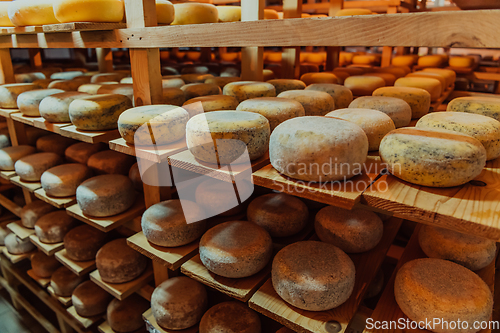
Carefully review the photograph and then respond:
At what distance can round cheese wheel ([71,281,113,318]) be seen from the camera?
90.7 inches

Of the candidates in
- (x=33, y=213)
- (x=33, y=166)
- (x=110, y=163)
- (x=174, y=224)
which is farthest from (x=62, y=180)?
(x=174, y=224)

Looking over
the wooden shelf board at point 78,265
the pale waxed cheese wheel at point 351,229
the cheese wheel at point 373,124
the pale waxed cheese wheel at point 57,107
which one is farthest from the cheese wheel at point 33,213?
the cheese wheel at point 373,124

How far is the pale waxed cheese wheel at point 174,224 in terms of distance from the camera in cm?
153

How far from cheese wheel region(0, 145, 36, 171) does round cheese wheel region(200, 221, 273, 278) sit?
2.18m

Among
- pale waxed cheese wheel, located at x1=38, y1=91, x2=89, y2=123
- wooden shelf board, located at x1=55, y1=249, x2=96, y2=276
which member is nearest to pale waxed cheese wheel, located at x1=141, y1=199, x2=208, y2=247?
pale waxed cheese wheel, located at x1=38, y1=91, x2=89, y2=123

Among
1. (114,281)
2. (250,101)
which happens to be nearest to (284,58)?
(250,101)

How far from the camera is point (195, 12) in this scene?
1.93 meters

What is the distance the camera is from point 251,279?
133 cm

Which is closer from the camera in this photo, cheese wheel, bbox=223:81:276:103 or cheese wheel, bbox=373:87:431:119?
cheese wheel, bbox=373:87:431:119

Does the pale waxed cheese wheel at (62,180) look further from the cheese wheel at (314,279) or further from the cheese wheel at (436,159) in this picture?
→ the cheese wheel at (436,159)

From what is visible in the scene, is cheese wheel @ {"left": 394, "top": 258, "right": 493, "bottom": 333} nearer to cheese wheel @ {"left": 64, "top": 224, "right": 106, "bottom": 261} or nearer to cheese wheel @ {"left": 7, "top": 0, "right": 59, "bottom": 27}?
cheese wheel @ {"left": 64, "top": 224, "right": 106, "bottom": 261}

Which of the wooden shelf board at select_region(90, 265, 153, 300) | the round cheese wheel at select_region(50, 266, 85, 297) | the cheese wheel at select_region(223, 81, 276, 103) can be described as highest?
the cheese wheel at select_region(223, 81, 276, 103)

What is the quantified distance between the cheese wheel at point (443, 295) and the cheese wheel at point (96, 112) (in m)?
1.57

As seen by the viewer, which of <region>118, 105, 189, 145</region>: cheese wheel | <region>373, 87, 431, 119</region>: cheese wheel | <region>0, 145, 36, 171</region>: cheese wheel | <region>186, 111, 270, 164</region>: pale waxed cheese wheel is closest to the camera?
<region>186, 111, 270, 164</region>: pale waxed cheese wheel
